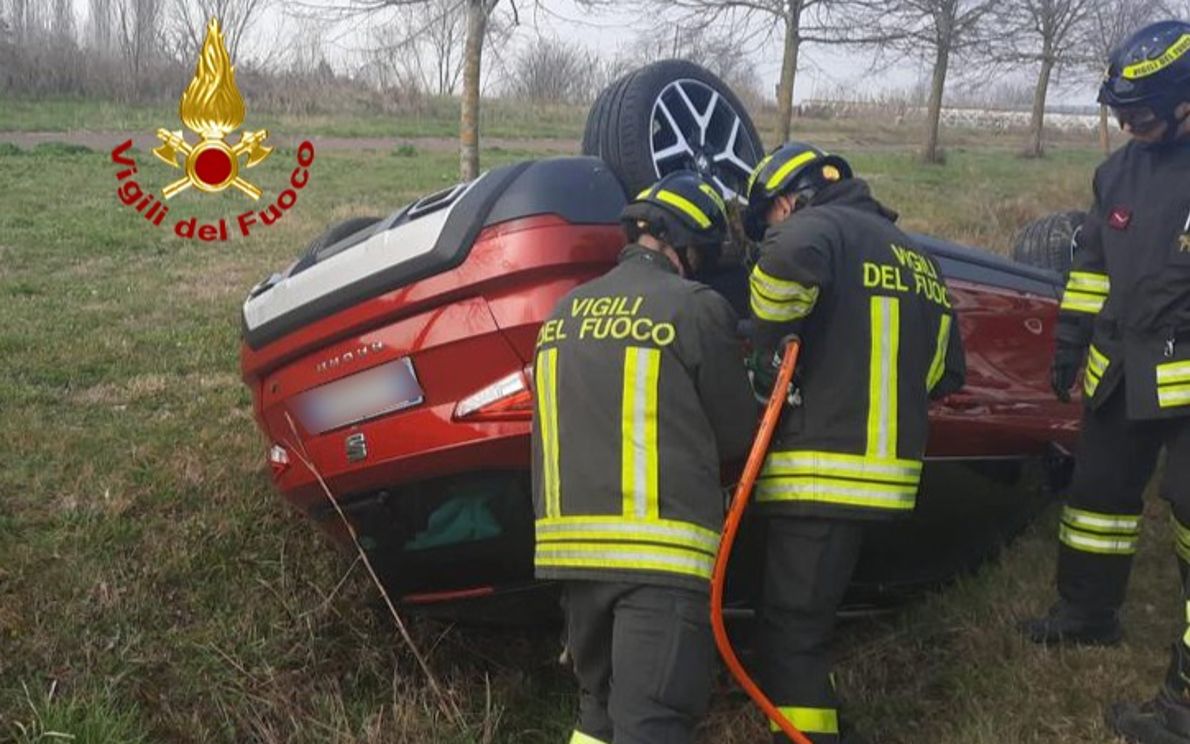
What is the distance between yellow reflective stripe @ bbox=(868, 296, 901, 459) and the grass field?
0.83 m

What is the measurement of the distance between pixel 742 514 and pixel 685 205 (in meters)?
0.78

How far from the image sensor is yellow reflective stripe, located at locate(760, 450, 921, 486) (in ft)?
9.03

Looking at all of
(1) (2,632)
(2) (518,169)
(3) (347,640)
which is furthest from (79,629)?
(2) (518,169)

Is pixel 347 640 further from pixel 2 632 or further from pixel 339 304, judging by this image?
pixel 339 304

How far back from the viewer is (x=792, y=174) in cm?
293

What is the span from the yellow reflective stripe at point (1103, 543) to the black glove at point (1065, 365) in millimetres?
443

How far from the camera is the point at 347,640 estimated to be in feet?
12.1

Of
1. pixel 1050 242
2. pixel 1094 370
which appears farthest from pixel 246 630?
pixel 1050 242

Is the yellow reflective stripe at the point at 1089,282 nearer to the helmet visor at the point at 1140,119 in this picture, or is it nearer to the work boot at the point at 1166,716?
the helmet visor at the point at 1140,119

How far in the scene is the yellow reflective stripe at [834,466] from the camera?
275 cm

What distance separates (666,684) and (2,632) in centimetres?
203

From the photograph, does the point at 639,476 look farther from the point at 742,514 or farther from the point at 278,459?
the point at 278,459

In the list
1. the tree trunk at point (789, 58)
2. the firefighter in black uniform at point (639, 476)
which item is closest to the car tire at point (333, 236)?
the firefighter in black uniform at point (639, 476)

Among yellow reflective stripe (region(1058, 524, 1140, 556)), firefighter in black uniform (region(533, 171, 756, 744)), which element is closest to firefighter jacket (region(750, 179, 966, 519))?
Result: firefighter in black uniform (region(533, 171, 756, 744))
